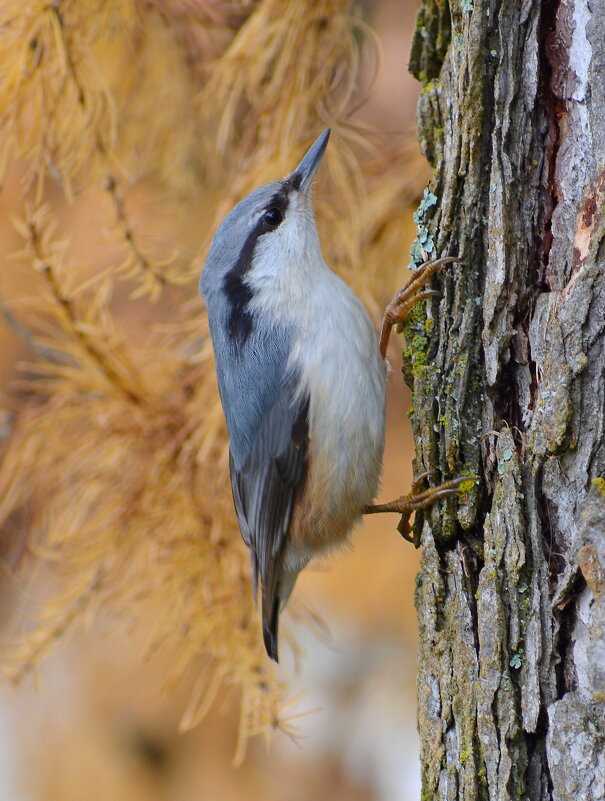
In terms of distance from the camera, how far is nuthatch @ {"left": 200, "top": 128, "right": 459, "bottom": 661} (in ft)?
5.17

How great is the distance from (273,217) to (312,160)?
165 mm

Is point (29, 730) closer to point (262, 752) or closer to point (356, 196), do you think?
point (262, 752)

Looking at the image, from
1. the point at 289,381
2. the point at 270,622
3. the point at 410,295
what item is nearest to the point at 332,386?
the point at 289,381

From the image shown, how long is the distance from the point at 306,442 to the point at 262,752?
1.03 meters

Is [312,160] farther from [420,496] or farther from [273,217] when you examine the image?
[420,496]

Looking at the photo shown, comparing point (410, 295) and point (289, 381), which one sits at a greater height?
point (410, 295)

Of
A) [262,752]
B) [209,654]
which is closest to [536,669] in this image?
[209,654]

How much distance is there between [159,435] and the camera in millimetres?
1676

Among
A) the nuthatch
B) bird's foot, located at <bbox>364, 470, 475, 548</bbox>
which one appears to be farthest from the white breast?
bird's foot, located at <bbox>364, 470, 475, 548</bbox>

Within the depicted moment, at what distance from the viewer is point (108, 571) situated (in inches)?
65.2

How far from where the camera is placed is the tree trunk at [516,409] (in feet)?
3.58

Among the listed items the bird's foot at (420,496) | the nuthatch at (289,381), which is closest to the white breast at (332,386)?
the nuthatch at (289,381)

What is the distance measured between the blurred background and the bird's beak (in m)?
0.07

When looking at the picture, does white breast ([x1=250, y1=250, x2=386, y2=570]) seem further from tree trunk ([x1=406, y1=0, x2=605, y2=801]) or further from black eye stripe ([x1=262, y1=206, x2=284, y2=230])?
tree trunk ([x1=406, y1=0, x2=605, y2=801])
